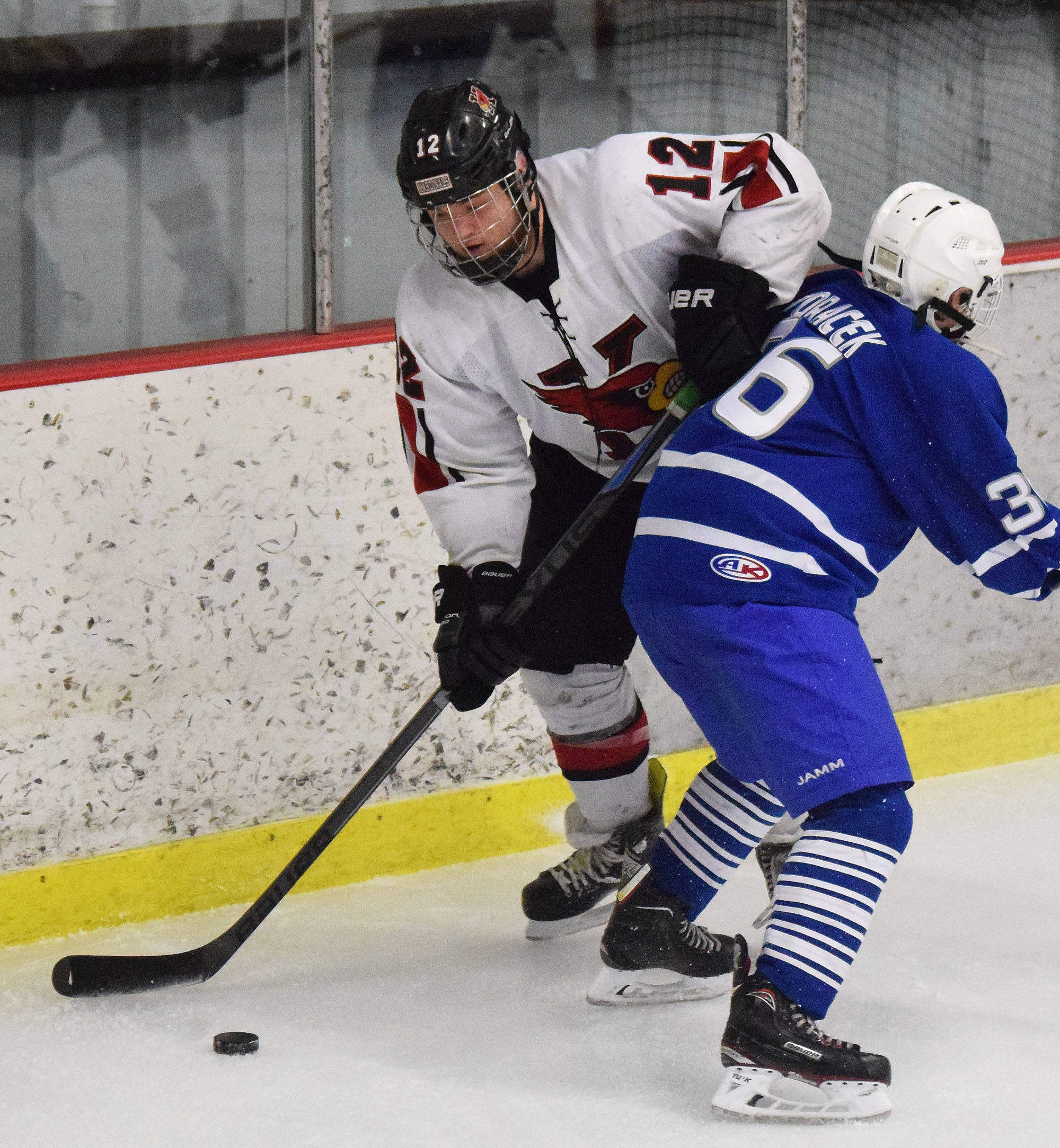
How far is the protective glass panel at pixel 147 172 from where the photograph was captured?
260 centimetres

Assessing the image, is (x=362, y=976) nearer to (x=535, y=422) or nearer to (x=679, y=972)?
(x=679, y=972)

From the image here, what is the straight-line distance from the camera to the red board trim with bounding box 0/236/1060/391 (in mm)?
2469

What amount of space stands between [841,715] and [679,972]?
0.55 meters

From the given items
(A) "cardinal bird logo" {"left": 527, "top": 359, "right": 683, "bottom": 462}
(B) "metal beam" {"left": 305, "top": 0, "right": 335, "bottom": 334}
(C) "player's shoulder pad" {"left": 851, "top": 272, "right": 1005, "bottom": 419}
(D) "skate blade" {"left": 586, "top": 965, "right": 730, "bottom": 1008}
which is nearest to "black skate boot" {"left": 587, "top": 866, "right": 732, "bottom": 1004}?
(D) "skate blade" {"left": 586, "top": 965, "right": 730, "bottom": 1008}

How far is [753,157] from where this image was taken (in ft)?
7.09

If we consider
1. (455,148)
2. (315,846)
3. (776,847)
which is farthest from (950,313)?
(315,846)

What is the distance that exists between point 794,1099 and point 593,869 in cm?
66

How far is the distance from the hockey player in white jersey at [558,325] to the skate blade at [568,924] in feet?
0.99

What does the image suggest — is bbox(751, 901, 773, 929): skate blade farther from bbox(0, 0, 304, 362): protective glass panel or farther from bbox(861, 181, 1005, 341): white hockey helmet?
bbox(0, 0, 304, 362): protective glass panel

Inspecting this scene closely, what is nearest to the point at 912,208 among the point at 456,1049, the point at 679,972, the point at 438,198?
the point at 438,198

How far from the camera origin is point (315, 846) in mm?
2271

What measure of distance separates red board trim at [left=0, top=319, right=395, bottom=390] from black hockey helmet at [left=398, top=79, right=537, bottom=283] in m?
0.61

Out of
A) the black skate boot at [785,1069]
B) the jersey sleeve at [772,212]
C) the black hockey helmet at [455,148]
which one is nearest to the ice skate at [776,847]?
the black skate boot at [785,1069]

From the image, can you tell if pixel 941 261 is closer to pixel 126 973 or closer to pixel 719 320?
pixel 719 320
